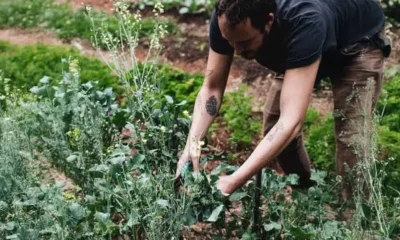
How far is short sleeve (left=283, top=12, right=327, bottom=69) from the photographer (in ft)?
10.6

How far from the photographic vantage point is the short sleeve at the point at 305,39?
3.24 meters

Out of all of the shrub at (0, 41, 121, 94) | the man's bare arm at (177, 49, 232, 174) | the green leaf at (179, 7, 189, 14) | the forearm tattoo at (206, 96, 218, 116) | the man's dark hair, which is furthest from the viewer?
the green leaf at (179, 7, 189, 14)

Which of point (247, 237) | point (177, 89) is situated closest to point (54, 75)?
point (177, 89)

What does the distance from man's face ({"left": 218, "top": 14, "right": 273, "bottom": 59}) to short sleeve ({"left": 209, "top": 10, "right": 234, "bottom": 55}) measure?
261 mm

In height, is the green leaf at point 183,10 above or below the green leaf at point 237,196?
below

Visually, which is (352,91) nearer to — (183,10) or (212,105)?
(212,105)

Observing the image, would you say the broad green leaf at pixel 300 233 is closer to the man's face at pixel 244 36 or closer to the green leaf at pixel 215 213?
the green leaf at pixel 215 213

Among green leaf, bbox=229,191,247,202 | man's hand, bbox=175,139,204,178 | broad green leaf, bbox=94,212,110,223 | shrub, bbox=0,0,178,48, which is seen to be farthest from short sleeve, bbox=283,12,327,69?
shrub, bbox=0,0,178,48

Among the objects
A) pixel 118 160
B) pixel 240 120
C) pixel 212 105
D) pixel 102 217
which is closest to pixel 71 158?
pixel 118 160

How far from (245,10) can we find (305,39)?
337 mm

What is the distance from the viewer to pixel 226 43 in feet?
11.9

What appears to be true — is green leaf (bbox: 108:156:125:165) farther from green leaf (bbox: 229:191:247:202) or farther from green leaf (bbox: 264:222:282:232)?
green leaf (bbox: 264:222:282:232)

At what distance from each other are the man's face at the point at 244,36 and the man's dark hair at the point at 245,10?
22 mm

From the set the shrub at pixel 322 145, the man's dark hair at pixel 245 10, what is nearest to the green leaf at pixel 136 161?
the man's dark hair at pixel 245 10
